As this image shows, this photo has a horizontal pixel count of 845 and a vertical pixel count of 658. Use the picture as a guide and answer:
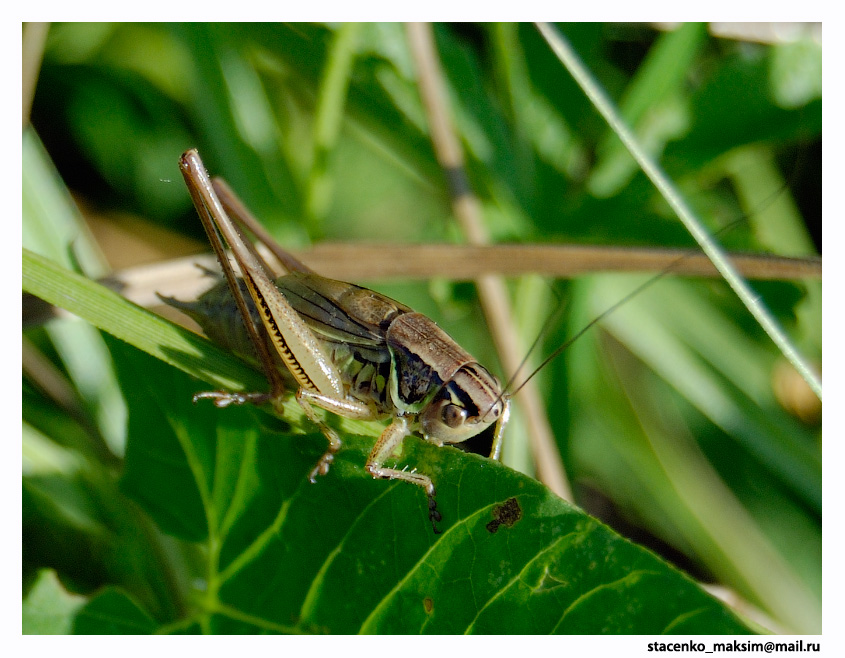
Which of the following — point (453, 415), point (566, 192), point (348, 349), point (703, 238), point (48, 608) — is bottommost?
point (48, 608)

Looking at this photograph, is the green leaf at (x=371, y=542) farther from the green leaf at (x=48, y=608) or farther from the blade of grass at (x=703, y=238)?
the blade of grass at (x=703, y=238)

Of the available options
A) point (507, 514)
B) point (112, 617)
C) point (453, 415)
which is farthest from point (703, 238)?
point (112, 617)

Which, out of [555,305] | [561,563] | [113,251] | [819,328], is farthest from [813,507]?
[113,251]

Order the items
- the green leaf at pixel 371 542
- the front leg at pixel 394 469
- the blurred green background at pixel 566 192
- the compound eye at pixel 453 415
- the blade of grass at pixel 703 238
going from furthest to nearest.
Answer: the blurred green background at pixel 566 192
the compound eye at pixel 453 415
the blade of grass at pixel 703 238
the front leg at pixel 394 469
the green leaf at pixel 371 542

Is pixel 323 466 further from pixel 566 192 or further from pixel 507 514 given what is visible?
pixel 566 192

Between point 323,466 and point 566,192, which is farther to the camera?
point 566,192

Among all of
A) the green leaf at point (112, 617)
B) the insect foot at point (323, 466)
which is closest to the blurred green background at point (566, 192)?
the green leaf at point (112, 617)

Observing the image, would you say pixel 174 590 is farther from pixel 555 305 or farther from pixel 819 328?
pixel 819 328
